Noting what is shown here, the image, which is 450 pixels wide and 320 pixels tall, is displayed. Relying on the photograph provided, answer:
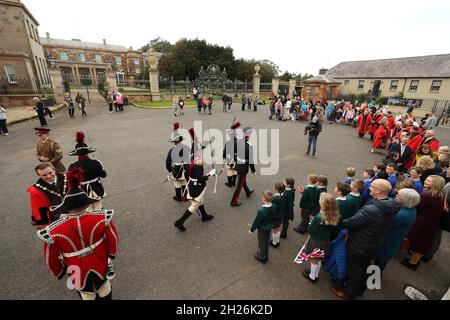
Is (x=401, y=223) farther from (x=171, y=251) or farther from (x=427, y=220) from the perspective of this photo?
(x=171, y=251)

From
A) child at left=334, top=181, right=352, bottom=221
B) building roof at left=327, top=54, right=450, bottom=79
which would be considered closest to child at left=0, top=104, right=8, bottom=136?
child at left=334, top=181, right=352, bottom=221

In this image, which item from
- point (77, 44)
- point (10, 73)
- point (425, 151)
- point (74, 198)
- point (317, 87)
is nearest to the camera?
point (74, 198)

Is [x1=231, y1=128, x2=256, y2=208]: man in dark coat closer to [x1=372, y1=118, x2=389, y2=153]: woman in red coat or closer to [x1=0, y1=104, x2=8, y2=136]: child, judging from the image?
[x1=372, y1=118, x2=389, y2=153]: woman in red coat

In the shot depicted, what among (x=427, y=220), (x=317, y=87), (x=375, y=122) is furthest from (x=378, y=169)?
(x=317, y=87)

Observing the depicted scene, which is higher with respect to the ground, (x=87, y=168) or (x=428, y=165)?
(x=87, y=168)

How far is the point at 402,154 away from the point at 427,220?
4319mm

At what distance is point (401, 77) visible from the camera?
33312 millimetres

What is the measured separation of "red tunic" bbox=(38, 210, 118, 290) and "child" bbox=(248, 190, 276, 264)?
211 centimetres

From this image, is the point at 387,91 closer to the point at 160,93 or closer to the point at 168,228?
the point at 160,93

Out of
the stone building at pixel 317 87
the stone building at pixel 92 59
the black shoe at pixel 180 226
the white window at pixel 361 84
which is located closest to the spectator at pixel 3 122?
the black shoe at pixel 180 226

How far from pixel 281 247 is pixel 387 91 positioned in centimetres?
4163

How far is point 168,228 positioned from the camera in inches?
187

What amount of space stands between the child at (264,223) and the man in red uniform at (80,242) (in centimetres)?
211
